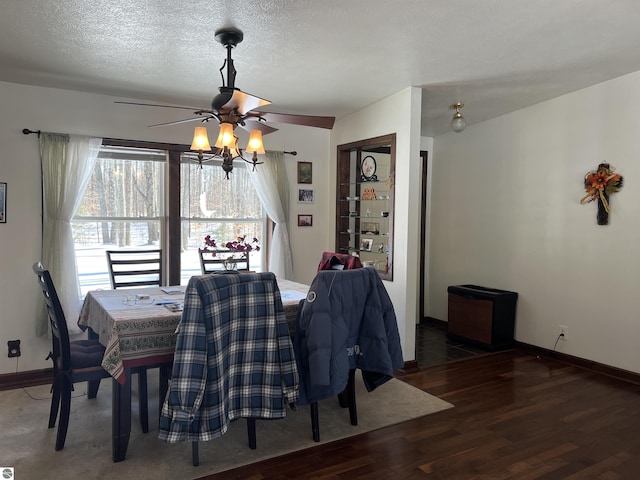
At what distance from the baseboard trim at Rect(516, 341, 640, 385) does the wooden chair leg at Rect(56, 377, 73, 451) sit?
13.4ft

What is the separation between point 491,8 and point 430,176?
3.38 metres

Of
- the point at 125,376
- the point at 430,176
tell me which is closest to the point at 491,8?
the point at 125,376

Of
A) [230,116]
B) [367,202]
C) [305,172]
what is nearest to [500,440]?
[230,116]

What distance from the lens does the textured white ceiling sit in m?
2.47

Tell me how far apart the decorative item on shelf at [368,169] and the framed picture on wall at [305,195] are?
24.1 inches

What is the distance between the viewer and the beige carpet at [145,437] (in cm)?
238

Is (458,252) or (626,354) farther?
(458,252)

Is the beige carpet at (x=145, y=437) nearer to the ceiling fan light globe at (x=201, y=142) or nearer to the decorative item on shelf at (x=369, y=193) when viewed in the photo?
the ceiling fan light globe at (x=201, y=142)

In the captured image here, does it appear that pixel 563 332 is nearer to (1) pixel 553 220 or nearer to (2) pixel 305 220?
(1) pixel 553 220

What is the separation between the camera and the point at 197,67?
3320mm

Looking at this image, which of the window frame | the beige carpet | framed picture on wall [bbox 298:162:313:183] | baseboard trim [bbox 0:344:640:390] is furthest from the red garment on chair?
the window frame

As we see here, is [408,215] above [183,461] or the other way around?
above

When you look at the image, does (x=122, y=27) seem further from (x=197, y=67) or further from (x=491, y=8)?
(x=491, y=8)

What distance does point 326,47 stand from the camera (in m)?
2.99
